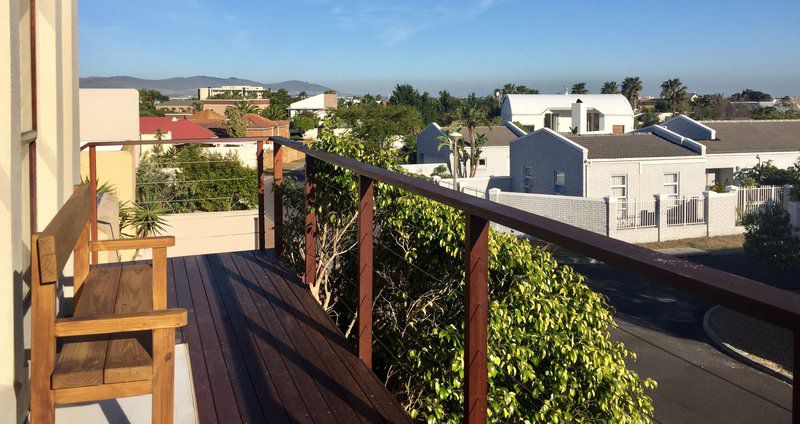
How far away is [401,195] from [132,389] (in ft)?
8.43

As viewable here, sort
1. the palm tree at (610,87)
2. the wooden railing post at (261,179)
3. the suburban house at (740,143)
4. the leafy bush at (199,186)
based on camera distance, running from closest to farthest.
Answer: the wooden railing post at (261,179)
the leafy bush at (199,186)
the suburban house at (740,143)
the palm tree at (610,87)

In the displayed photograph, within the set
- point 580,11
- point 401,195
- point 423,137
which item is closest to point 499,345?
point 401,195

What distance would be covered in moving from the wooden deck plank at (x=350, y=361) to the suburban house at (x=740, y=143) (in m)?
23.7

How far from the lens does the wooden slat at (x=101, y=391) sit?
199 cm

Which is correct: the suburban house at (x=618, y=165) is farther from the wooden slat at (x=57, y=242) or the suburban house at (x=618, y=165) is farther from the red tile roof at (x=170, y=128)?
the wooden slat at (x=57, y=242)

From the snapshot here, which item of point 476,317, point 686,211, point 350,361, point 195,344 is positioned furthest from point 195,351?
point 686,211

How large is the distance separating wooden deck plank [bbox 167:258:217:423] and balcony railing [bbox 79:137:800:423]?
741mm

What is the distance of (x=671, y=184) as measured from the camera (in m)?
24.7

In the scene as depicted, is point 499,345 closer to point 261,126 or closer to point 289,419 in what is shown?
point 289,419

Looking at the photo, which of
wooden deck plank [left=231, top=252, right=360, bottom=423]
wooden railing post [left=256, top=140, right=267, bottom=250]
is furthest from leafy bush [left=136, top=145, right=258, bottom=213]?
wooden deck plank [left=231, top=252, right=360, bottom=423]

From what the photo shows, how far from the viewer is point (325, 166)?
4754 millimetres

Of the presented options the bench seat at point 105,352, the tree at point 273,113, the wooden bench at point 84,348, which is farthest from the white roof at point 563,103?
the wooden bench at point 84,348

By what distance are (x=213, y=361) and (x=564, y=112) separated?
44.8 metres

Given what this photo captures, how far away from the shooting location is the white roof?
4284 cm
